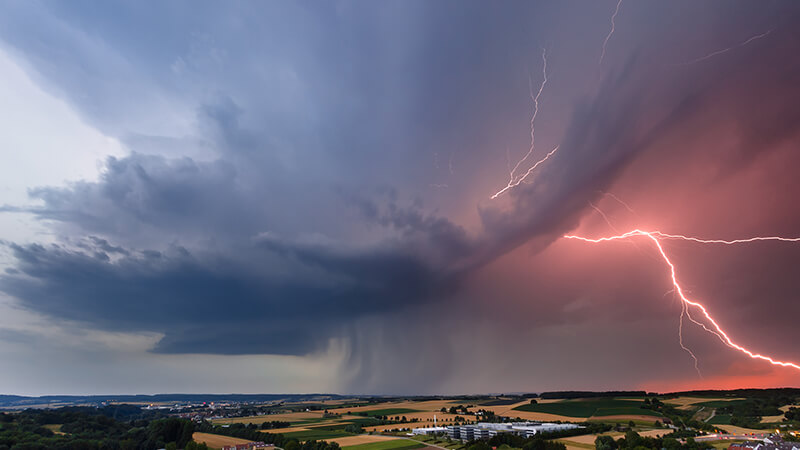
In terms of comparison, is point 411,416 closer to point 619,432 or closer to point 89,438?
point 619,432

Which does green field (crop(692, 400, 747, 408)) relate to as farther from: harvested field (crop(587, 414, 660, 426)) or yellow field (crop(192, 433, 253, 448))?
yellow field (crop(192, 433, 253, 448))

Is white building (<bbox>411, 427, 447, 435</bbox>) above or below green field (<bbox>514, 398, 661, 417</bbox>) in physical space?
below

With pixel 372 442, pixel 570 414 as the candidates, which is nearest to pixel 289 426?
pixel 372 442

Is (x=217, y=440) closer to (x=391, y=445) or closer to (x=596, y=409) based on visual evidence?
(x=391, y=445)

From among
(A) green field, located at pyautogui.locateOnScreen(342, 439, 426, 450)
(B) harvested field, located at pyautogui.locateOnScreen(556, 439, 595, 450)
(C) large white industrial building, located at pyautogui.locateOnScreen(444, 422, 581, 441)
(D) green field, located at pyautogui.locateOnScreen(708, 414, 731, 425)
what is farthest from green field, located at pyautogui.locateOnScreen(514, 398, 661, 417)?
(A) green field, located at pyautogui.locateOnScreen(342, 439, 426, 450)

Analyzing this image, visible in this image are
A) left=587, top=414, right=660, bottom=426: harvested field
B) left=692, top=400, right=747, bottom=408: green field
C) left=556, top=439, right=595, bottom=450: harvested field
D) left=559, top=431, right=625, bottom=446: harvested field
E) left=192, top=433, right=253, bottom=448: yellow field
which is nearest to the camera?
left=556, top=439, right=595, bottom=450: harvested field

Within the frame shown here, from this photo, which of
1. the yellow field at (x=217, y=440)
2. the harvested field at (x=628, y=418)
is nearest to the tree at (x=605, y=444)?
the harvested field at (x=628, y=418)

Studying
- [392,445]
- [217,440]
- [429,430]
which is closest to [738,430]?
[429,430]
